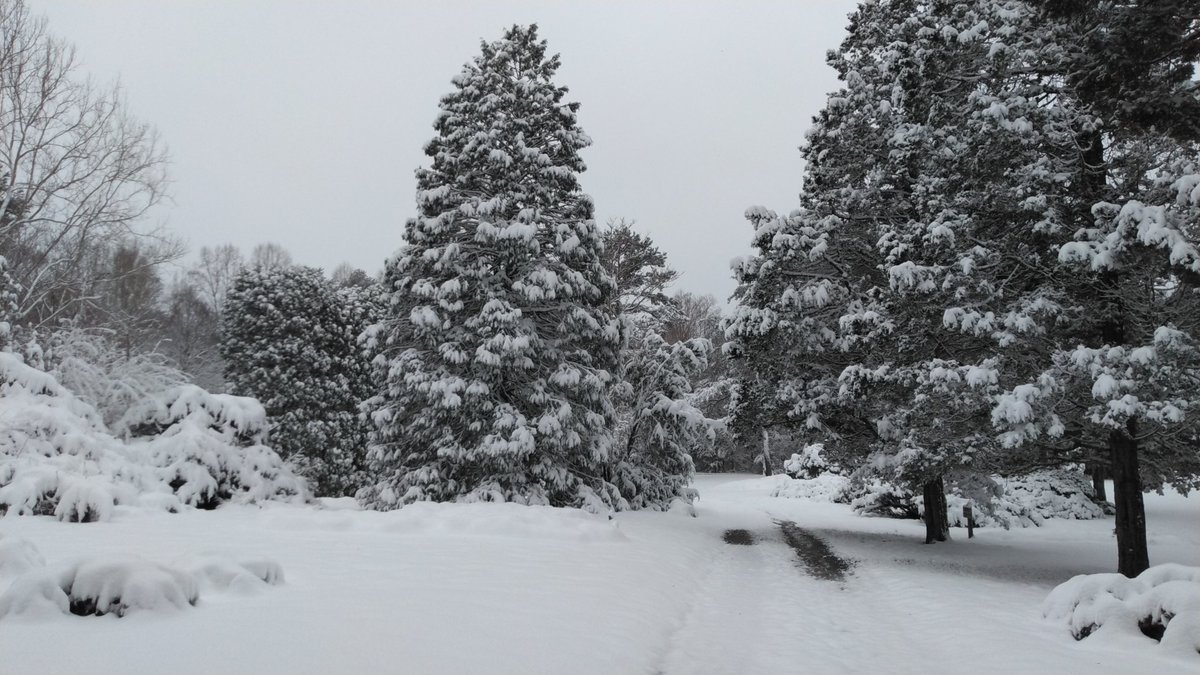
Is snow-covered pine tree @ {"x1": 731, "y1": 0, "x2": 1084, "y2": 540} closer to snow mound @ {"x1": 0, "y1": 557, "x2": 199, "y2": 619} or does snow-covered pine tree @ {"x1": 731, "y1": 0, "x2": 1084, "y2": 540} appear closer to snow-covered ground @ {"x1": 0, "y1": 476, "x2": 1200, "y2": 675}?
snow-covered ground @ {"x1": 0, "y1": 476, "x2": 1200, "y2": 675}

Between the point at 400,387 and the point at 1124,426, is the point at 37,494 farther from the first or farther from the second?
the point at 1124,426

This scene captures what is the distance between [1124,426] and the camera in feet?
30.1

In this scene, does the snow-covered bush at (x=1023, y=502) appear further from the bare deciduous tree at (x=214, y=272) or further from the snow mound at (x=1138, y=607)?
the bare deciduous tree at (x=214, y=272)

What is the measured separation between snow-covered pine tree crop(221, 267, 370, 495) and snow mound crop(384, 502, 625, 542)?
43.6ft

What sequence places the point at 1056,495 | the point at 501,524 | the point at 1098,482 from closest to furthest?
the point at 501,524 → the point at 1056,495 → the point at 1098,482

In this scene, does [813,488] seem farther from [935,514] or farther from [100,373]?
[100,373]

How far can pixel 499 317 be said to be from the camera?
13.8 meters

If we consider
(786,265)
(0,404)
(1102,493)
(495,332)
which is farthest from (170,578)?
(1102,493)

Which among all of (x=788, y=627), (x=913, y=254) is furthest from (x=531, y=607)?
(x=913, y=254)

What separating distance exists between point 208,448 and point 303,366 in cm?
988

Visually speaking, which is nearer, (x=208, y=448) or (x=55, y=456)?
(x=55, y=456)

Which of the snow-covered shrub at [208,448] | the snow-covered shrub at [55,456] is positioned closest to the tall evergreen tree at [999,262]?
the snow-covered shrub at [208,448]

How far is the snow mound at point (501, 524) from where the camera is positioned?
989cm

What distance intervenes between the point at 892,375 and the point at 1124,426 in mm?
3543
